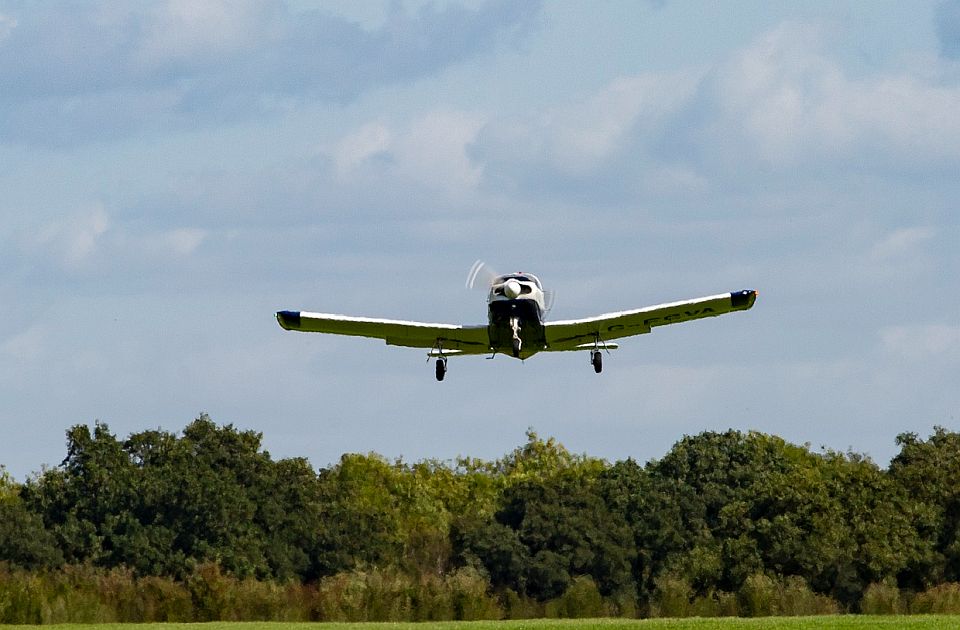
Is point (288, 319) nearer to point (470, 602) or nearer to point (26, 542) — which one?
A: point (470, 602)

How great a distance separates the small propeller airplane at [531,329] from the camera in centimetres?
4375

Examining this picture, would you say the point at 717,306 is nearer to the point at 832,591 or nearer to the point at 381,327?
the point at 381,327

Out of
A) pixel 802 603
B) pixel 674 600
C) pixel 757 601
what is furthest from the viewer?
pixel 674 600

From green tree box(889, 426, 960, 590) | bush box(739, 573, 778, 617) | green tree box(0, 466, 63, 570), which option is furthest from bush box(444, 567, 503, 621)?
green tree box(0, 466, 63, 570)

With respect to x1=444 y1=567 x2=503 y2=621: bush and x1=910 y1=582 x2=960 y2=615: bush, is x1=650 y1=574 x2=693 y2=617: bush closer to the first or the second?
x1=444 y1=567 x2=503 y2=621: bush

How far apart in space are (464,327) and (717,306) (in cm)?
634

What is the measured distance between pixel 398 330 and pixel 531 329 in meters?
4.42

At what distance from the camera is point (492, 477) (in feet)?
443

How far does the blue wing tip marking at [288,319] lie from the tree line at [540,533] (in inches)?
333

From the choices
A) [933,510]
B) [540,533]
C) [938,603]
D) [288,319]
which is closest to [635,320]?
[288,319]

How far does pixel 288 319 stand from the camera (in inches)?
1815

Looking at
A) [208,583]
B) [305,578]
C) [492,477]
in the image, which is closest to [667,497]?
[305,578]

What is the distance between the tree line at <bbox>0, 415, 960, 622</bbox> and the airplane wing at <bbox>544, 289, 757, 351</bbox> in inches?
347

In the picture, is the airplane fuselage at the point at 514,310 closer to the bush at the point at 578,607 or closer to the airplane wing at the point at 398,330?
the airplane wing at the point at 398,330
